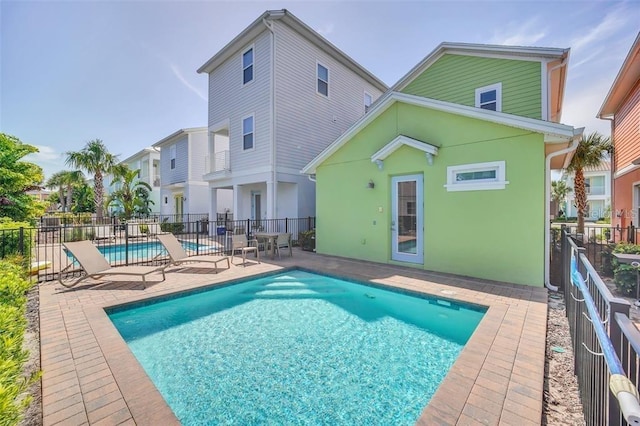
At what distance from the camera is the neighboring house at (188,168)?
21.4m

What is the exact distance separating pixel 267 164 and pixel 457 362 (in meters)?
12.0

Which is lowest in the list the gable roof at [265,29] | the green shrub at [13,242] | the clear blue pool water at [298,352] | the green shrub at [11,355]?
the clear blue pool water at [298,352]

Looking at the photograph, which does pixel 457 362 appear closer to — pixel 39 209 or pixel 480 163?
pixel 480 163

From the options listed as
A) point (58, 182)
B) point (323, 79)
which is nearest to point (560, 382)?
point (323, 79)

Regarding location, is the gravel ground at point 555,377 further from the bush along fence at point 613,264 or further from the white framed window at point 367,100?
the white framed window at point 367,100

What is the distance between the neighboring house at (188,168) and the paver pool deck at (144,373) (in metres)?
15.5

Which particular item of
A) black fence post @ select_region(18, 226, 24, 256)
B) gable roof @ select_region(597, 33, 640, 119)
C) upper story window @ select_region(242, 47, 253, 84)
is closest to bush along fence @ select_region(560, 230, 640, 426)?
black fence post @ select_region(18, 226, 24, 256)

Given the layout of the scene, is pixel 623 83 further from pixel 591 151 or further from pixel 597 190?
pixel 597 190

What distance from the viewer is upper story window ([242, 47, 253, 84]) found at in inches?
581

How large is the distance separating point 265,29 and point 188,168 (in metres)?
12.1

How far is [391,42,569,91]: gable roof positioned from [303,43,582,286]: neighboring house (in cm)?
4

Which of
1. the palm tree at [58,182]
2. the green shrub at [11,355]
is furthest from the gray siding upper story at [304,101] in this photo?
the palm tree at [58,182]

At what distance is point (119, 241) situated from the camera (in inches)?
645

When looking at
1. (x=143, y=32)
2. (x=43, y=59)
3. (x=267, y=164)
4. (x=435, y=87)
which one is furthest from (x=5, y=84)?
(x=435, y=87)
